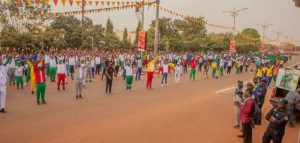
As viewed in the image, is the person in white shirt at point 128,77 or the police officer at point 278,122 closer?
the police officer at point 278,122

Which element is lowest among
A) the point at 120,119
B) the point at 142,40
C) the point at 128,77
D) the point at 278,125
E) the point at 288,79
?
the point at 120,119

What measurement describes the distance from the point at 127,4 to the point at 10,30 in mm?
13377

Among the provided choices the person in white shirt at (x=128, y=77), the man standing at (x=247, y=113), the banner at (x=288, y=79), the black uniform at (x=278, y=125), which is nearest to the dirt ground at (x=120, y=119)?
the man standing at (x=247, y=113)

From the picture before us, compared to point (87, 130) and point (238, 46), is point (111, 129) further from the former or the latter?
point (238, 46)

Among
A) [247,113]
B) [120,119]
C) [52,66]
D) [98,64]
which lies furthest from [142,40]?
[247,113]

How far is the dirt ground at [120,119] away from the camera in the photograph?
29.5 feet

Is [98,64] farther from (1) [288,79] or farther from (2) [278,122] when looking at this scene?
(2) [278,122]

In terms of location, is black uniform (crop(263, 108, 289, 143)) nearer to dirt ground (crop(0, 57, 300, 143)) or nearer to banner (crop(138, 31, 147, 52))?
dirt ground (crop(0, 57, 300, 143))

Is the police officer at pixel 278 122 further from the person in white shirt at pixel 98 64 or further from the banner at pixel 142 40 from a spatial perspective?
the banner at pixel 142 40

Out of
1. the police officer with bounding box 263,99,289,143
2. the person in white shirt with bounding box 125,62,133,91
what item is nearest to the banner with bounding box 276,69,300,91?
the police officer with bounding box 263,99,289,143

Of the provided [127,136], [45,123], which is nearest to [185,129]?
[127,136]

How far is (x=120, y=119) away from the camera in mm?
10992

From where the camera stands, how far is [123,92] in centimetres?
1728

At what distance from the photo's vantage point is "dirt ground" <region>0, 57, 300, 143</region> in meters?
8.98
